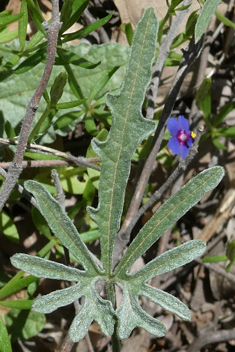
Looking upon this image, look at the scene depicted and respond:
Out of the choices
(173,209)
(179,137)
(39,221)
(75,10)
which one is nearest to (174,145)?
(179,137)

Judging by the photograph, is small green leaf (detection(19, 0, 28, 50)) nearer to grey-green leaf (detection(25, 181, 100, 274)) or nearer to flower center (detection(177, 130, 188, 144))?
grey-green leaf (detection(25, 181, 100, 274))

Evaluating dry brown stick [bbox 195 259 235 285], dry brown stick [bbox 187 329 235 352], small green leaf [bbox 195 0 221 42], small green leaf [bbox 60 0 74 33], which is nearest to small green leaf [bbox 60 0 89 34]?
small green leaf [bbox 60 0 74 33]

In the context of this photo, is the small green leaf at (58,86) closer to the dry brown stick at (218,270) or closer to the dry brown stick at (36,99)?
the dry brown stick at (36,99)

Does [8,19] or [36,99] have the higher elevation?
[8,19]

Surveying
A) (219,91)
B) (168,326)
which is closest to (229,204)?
(219,91)

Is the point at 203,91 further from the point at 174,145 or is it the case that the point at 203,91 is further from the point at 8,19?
the point at 8,19


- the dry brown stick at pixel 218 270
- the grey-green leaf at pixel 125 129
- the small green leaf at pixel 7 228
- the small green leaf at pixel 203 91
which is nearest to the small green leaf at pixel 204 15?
the grey-green leaf at pixel 125 129
